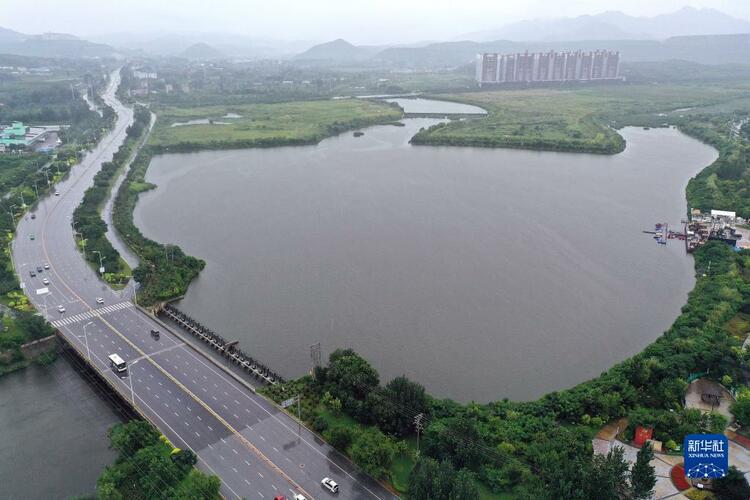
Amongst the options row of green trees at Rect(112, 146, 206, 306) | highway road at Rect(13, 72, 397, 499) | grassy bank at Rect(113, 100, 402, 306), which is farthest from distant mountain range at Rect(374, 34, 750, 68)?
highway road at Rect(13, 72, 397, 499)

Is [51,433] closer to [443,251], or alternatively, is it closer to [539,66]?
[443,251]

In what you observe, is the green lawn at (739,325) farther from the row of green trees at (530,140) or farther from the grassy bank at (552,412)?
the row of green trees at (530,140)

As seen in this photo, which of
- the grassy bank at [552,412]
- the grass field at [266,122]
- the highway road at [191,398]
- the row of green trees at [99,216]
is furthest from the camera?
the grass field at [266,122]

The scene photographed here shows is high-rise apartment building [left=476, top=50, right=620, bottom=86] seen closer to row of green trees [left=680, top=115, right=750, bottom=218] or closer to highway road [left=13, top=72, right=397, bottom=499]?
row of green trees [left=680, top=115, right=750, bottom=218]

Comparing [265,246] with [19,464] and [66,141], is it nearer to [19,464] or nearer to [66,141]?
[19,464]

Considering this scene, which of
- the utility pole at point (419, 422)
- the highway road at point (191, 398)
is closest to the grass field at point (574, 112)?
the highway road at point (191, 398)

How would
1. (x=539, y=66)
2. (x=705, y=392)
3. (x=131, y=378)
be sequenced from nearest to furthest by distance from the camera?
(x=705, y=392) → (x=131, y=378) → (x=539, y=66)

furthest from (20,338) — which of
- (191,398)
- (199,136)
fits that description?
(199,136)
